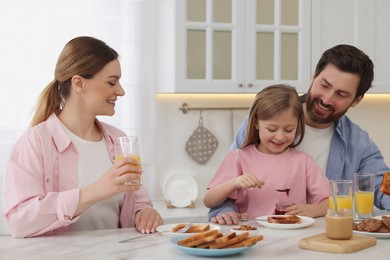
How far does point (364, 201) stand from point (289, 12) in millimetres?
2084

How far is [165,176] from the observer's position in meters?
4.34

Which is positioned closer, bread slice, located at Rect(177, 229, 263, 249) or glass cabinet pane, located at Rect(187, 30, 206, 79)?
bread slice, located at Rect(177, 229, 263, 249)

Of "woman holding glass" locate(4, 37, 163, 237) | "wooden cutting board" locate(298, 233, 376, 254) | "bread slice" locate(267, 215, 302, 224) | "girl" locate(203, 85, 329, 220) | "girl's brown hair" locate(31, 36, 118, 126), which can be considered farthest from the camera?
"girl" locate(203, 85, 329, 220)

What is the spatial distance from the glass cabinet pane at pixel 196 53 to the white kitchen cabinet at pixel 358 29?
30.1 inches

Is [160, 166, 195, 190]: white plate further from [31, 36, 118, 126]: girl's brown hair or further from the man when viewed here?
[31, 36, 118, 126]: girl's brown hair

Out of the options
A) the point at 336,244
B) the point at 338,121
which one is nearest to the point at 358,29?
the point at 338,121

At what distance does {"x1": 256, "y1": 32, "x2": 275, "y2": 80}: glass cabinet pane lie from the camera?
168 inches

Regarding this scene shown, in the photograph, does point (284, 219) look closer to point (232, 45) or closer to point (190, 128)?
point (232, 45)

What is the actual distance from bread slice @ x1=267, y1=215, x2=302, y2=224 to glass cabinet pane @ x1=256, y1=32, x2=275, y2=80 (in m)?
1.91

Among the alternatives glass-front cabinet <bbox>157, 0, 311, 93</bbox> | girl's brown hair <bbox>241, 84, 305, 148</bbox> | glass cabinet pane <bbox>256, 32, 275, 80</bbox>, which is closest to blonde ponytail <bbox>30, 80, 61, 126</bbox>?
girl's brown hair <bbox>241, 84, 305, 148</bbox>

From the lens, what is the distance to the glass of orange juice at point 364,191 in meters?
2.51

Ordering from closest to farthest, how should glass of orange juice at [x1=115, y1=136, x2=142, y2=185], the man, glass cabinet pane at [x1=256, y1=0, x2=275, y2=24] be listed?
glass of orange juice at [x1=115, y1=136, x2=142, y2=185] < the man < glass cabinet pane at [x1=256, y1=0, x2=275, y2=24]

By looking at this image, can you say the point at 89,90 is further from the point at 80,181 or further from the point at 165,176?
the point at 165,176

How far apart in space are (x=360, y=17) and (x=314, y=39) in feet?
1.25
